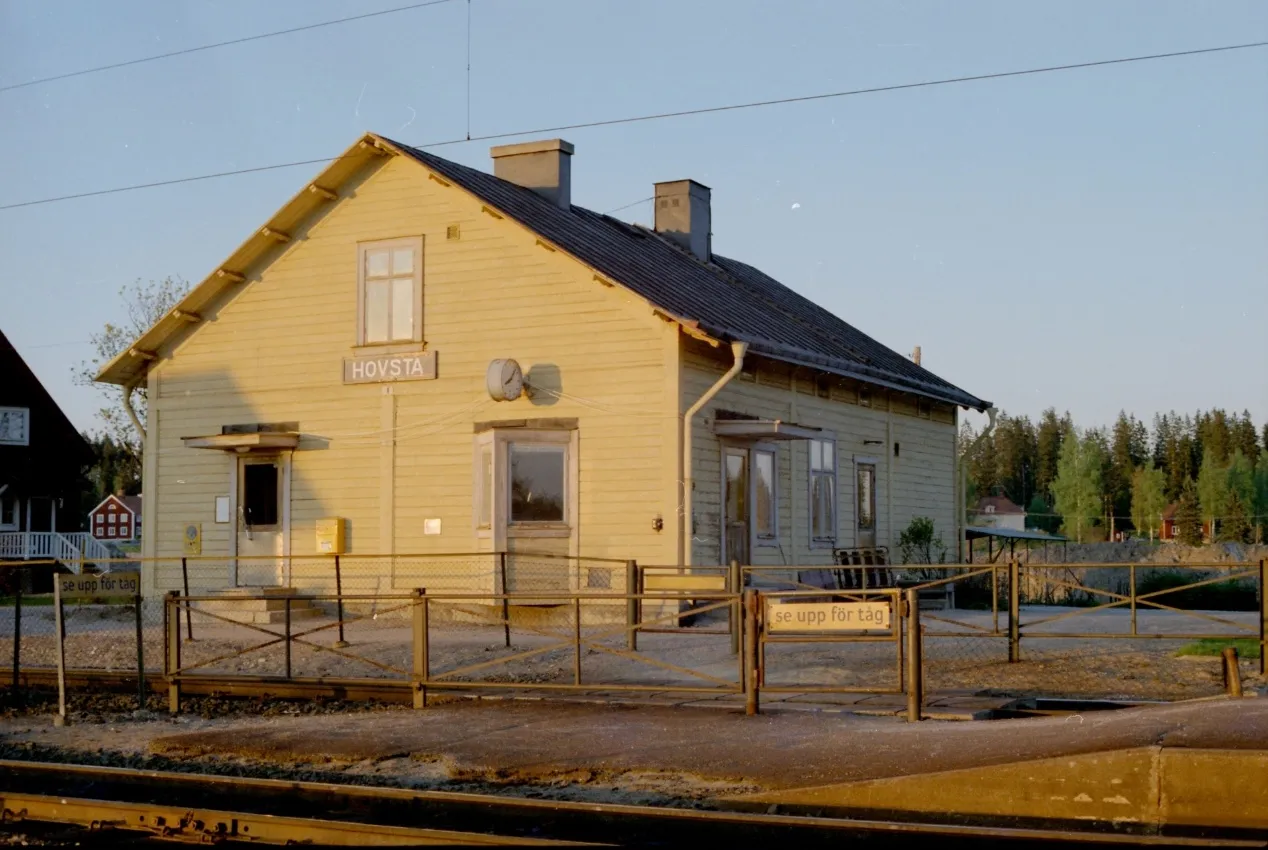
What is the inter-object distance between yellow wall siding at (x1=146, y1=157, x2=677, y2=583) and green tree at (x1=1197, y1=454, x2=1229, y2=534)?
92.6 meters

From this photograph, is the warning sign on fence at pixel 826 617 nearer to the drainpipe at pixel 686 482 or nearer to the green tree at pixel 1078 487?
the drainpipe at pixel 686 482

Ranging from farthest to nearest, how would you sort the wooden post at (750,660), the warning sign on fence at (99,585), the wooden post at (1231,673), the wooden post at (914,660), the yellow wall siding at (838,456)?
the yellow wall siding at (838,456), the warning sign on fence at (99,585), the wooden post at (1231,673), the wooden post at (750,660), the wooden post at (914,660)

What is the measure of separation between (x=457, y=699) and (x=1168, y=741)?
7.12m

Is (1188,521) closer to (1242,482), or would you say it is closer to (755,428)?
(1242,482)

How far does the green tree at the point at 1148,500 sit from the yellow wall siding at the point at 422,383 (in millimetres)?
96294

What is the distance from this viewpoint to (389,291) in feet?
74.7

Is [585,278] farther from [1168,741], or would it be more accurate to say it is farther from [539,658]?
[1168,741]

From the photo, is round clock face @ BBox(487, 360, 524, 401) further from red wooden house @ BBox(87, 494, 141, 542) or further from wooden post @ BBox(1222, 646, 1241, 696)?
red wooden house @ BBox(87, 494, 141, 542)

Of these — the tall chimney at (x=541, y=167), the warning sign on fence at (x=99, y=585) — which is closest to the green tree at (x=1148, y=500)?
the tall chimney at (x=541, y=167)

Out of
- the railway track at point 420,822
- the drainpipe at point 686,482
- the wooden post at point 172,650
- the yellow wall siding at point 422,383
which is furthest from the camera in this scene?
the yellow wall siding at point 422,383

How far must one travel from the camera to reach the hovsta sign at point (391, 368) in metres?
22.2

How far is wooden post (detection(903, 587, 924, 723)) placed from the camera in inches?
466

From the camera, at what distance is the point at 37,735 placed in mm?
13461

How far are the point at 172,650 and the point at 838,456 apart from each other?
44.0 ft
